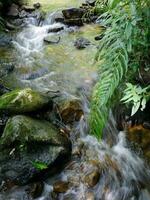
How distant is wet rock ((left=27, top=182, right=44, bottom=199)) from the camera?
3.86 meters

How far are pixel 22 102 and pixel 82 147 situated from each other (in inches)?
39.2

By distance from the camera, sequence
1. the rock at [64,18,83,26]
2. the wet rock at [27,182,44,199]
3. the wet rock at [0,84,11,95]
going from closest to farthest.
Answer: the wet rock at [27,182,44,199], the wet rock at [0,84,11,95], the rock at [64,18,83,26]

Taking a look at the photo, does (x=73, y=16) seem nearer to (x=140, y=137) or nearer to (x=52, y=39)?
(x=52, y=39)

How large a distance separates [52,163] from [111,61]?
58.0 inches

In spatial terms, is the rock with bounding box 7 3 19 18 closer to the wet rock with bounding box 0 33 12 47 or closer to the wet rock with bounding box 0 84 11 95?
the wet rock with bounding box 0 33 12 47

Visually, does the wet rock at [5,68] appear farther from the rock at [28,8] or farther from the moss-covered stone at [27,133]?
the rock at [28,8]

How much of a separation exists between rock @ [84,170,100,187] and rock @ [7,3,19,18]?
6.15 meters

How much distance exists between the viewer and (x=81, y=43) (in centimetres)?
731

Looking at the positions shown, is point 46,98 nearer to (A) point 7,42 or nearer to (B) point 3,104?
(B) point 3,104

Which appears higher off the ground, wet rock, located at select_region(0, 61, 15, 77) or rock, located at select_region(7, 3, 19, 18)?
rock, located at select_region(7, 3, 19, 18)

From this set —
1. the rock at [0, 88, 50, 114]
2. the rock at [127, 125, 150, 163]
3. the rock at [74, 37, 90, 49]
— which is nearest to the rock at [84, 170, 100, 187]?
the rock at [127, 125, 150, 163]

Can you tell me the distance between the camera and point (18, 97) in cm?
471

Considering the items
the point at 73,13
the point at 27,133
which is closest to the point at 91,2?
the point at 73,13

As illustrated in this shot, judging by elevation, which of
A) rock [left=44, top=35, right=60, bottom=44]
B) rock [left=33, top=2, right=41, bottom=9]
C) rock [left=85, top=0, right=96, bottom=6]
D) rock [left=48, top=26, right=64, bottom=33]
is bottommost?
rock [left=44, top=35, right=60, bottom=44]
